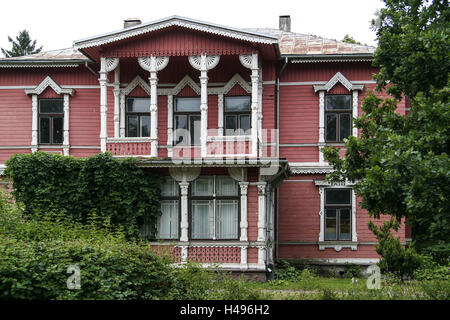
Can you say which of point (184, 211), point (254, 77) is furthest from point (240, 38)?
point (184, 211)

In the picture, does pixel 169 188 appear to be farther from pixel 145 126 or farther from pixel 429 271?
pixel 429 271

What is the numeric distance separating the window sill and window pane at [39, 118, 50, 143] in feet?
35.0

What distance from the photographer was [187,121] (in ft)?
72.4

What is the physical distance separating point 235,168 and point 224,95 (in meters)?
3.54

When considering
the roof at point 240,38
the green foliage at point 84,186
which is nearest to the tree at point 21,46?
the roof at point 240,38

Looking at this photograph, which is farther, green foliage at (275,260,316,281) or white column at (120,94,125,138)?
white column at (120,94,125,138)

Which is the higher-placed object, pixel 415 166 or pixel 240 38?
pixel 240 38

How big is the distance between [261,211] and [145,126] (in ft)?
18.3

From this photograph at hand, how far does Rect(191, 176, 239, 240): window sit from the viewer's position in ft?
65.2

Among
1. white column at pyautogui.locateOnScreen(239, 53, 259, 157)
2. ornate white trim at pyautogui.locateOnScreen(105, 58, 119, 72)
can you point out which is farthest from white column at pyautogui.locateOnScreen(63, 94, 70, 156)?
white column at pyautogui.locateOnScreen(239, 53, 259, 157)

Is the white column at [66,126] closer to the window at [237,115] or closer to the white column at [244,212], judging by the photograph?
the window at [237,115]

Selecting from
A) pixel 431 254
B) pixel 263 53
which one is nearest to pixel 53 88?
pixel 263 53

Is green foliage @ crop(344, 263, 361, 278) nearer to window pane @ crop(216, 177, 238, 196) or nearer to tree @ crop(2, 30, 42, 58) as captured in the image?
window pane @ crop(216, 177, 238, 196)
